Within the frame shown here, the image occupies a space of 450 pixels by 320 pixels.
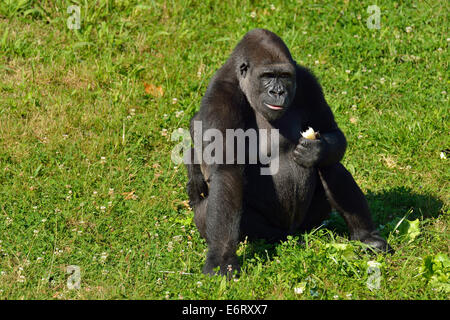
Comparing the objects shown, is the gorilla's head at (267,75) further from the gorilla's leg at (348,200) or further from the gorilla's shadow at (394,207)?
the gorilla's shadow at (394,207)

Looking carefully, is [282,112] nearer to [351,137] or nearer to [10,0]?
[351,137]

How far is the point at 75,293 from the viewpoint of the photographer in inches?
171

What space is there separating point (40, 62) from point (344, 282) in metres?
3.97

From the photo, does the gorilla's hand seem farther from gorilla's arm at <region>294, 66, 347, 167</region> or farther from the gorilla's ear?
the gorilla's ear

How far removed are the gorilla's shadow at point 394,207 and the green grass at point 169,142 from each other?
0.01 m

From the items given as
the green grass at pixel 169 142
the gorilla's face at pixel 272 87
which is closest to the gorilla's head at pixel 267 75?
the gorilla's face at pixel 272 87

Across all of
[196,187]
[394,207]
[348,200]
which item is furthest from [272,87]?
[394,207]

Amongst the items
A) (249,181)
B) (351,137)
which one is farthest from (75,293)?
(351,137)

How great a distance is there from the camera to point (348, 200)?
5.01m

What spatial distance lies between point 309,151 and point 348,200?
0.50m

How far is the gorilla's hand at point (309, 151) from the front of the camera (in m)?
4.77

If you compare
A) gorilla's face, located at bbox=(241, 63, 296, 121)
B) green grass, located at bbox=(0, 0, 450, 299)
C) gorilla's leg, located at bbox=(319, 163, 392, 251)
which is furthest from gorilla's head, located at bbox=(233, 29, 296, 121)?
green grass, located at bbox=(0, 0, 450, 299)

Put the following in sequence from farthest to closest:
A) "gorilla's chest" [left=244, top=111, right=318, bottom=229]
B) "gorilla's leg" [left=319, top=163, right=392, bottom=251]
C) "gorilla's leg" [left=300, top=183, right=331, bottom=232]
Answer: "gorilla's leg" [left=300, top=183, right=331, bottom=232], "gorilla's leg" [left=319, top=163, right=392, bottom=251], "gorilla's chest" [left=244, top=111, right=318, bottom=229]

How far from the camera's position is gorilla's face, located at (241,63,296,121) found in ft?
15.2
